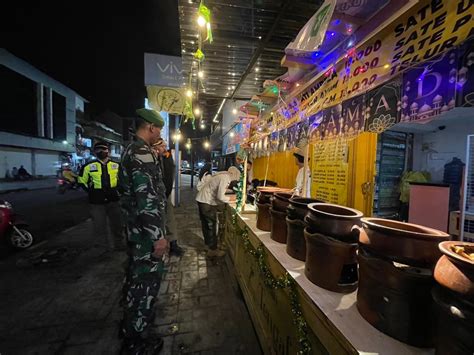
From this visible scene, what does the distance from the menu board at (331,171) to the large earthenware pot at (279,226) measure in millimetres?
2603

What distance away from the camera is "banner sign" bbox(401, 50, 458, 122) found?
4.18 ft

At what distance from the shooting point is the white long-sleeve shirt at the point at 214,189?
182 inches

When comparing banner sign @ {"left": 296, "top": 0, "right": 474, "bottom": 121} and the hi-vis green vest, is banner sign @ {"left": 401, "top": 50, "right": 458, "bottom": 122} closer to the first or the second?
banner sign @ {"left": 296, "top": 0, "right": 474, "bottom": 121}

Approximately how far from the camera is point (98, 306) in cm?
307

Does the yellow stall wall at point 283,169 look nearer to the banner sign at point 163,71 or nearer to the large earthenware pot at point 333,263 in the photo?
the banner sign at point 163,71

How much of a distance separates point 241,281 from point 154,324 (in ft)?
4.16

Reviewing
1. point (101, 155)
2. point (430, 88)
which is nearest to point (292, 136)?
point (430, 88)

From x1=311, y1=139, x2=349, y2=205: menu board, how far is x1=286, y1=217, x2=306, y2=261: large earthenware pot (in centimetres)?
296

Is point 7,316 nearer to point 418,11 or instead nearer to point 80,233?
point 80,233

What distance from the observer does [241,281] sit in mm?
3303

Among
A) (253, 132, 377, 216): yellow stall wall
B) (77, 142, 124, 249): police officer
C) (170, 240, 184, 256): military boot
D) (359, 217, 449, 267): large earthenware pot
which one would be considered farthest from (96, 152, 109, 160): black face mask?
(253, 132, 377, 216): yellow stall wall

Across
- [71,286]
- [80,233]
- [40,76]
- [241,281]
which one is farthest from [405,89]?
[40,76]

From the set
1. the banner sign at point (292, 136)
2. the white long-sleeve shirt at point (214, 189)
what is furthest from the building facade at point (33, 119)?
the banner sign at point (292, 136)

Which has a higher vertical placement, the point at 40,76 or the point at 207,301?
the point at 40,76
